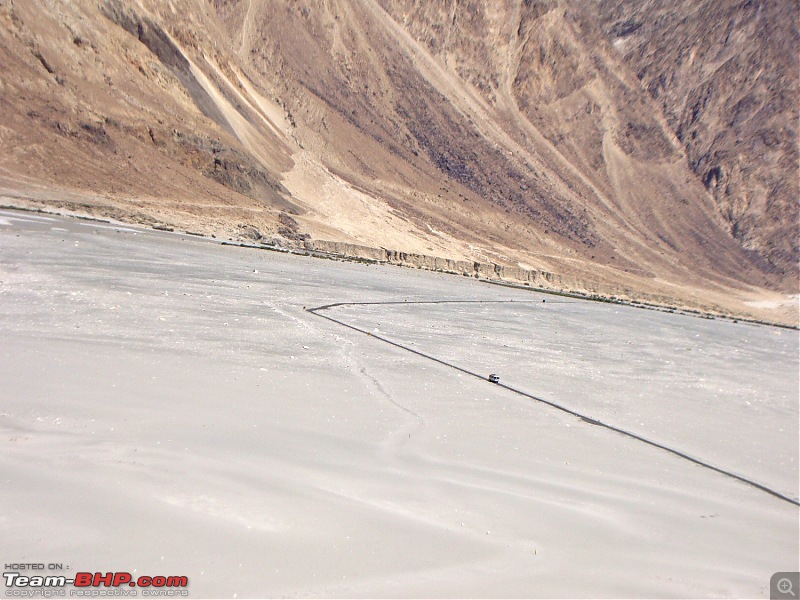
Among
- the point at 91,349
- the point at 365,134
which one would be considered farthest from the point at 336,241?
the point at 91,349

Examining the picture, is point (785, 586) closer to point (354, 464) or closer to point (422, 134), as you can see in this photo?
point (354, 464)

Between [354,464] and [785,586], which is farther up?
[354,464]

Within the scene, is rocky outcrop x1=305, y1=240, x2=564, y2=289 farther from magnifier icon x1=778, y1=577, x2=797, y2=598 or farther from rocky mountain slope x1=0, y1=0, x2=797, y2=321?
magnifier icon x1=778, y1=577, x2=797, y2=598

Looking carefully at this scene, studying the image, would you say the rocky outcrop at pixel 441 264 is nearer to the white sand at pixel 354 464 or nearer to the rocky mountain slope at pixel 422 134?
the rocky mountain slope at pixel 422 134

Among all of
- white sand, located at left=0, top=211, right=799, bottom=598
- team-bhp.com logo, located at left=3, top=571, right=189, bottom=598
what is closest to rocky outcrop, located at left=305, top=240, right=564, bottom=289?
white sand, located at left=0, top=211, right=799, bottom=598

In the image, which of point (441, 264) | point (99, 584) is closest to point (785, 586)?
point (99, 584)
